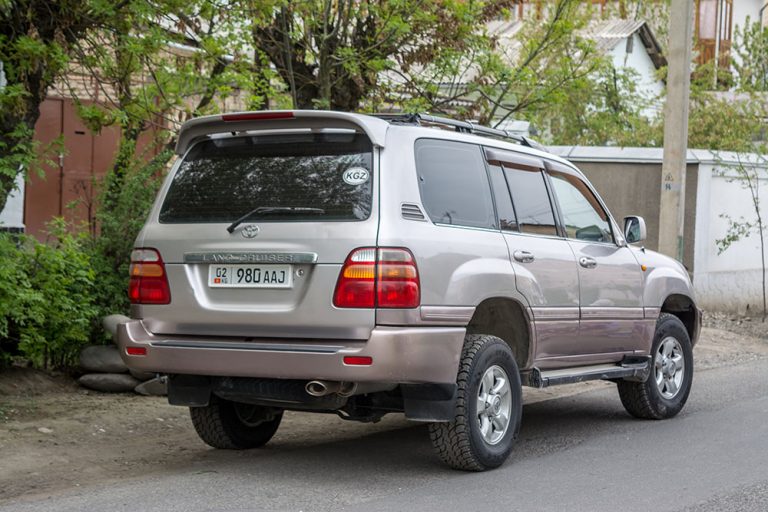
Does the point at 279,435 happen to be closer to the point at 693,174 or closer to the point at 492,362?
the point at 492,362

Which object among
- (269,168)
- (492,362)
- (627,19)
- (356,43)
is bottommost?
(492,362)

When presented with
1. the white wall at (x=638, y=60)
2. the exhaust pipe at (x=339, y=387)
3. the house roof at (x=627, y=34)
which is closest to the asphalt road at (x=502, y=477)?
the exhaust pipe at (x=339, y=387)

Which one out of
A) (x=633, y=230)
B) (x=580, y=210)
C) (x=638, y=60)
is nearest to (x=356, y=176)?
(x=580, y=210)

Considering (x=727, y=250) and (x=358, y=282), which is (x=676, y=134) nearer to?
(x=727, y=250)

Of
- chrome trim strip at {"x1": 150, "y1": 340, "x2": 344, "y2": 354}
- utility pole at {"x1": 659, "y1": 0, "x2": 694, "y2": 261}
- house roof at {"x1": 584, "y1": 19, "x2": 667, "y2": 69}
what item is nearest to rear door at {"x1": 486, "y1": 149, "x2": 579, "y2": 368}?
chrome trim strip at {"x1": 150, "y1": 340, "x2": 344, "y2": 354}

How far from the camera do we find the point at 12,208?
13.1 m

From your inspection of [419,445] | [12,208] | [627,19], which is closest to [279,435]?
[419,445]

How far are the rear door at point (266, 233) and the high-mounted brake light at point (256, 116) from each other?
121 mm

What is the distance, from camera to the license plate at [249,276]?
6.23 m

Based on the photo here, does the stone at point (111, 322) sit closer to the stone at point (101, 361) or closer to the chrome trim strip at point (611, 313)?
the stone at point (101, 361)

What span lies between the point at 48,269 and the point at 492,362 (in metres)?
3.62

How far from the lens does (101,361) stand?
29.9 ft

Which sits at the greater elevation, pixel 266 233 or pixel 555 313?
pixel 266 233

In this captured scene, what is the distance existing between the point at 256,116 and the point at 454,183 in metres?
1.19
